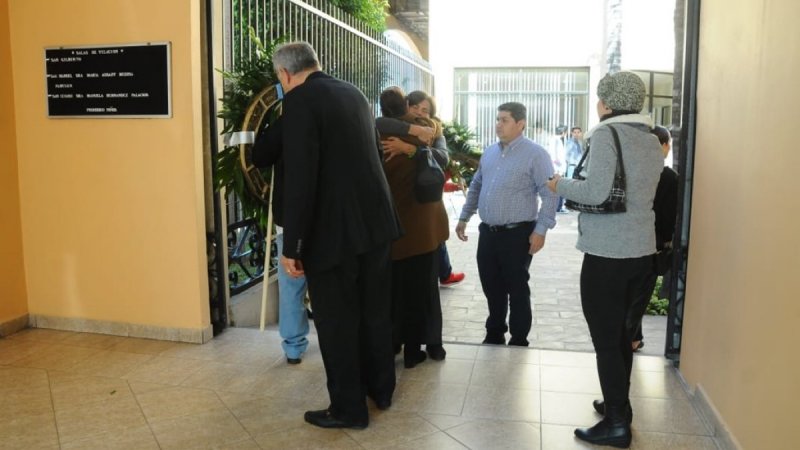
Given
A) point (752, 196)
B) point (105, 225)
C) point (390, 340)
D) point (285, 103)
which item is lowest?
point (390, 340)

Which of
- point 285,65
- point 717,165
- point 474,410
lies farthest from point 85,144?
point 717,165

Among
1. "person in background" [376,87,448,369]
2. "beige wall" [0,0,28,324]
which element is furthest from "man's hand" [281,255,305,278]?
"beige wall" [0,0,28,324]

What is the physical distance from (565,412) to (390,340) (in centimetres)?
93

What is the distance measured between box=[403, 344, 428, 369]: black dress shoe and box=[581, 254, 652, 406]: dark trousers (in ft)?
4.23

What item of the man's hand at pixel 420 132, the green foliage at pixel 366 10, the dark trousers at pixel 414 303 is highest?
the green foliage at pixel 366 10

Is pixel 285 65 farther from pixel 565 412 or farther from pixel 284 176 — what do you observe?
pixel 565 412

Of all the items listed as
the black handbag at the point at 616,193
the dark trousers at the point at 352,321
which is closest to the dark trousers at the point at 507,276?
the dark trousers at the point at 352,321

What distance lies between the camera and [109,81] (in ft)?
14.5

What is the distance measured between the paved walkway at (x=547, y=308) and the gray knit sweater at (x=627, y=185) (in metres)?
2.07

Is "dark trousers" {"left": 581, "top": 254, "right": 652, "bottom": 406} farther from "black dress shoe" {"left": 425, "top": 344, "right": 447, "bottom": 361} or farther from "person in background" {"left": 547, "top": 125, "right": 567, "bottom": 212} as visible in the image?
"person in background" {"left": 547, "top": 125, "right": 567, "bottom": 212}

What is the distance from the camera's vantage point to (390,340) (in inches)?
135

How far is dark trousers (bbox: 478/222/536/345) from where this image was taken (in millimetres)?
4555

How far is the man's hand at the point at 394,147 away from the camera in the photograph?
3.86 meters

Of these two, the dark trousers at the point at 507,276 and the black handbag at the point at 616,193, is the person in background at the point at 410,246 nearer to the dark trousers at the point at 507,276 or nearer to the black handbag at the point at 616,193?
the dark trousers at the point at 507,276
